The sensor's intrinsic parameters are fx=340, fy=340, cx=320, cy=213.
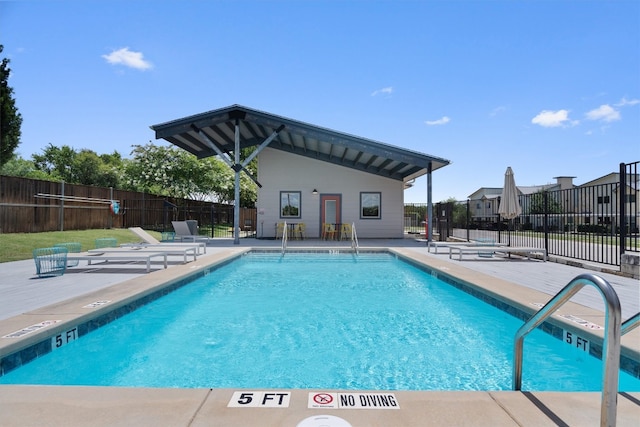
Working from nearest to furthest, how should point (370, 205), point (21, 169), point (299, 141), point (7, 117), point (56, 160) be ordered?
point (299, 141) < point (370, 205) < point (7, 117) < point (21, 169) < point (56, 160)

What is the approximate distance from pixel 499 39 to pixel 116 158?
45801 millimetres

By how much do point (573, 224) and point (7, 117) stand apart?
24.1 metres

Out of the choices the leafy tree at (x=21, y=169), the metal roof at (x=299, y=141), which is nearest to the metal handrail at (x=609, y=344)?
the metal roof at (x=299, y=141)

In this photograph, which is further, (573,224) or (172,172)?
(172,172)

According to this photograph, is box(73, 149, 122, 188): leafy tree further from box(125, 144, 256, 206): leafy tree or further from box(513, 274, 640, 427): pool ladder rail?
box(513, 274, 640, 427): pool ladder rail

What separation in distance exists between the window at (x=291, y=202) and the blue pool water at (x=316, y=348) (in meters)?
9.06

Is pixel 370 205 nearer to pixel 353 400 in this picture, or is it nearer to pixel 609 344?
pixel 353 400

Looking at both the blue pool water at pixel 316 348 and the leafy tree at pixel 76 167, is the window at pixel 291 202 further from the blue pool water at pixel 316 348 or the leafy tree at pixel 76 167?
the leafy tree at pixel 76 167

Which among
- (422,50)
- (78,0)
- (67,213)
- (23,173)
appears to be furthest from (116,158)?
(422,50)

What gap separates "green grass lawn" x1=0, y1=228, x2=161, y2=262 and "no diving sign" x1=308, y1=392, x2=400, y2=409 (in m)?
9.33

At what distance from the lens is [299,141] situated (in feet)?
45.3

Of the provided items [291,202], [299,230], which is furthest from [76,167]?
[299,230]

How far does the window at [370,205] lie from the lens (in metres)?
15.0

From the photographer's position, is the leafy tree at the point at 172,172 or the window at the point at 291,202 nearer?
the window at the point at 291,202
